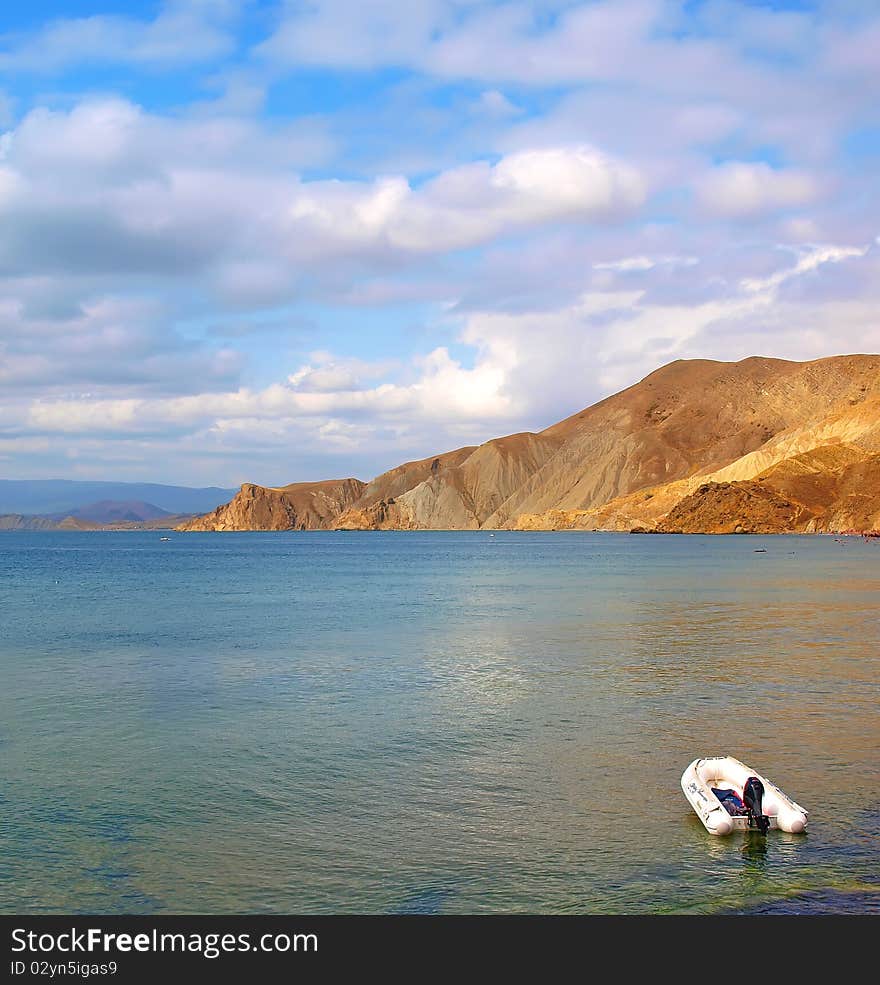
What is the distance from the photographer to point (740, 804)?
16609 mm

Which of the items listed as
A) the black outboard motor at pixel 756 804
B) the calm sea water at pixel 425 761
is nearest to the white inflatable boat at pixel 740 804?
the black outboard motor at pixel 756 804

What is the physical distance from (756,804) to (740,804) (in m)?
0.31

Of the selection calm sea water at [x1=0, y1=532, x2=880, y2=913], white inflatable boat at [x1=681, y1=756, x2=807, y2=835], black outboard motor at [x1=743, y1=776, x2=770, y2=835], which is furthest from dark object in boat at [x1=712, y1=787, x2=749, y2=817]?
calm sea water at [x1=0, y1=532, x2=880, y2=913]

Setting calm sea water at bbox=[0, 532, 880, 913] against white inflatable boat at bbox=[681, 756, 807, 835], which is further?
white inflatable boat at bbox=[681, 756, 807, 835]

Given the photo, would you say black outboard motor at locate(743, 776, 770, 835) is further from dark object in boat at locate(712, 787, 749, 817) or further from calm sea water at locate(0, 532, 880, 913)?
calm sea water at locate(0, 532, 880, 913)

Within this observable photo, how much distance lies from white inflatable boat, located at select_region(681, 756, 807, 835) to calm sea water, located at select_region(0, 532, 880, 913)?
0.30 meters

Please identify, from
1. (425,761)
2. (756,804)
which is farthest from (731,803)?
(425,761)

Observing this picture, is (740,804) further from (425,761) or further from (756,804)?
(425,761)

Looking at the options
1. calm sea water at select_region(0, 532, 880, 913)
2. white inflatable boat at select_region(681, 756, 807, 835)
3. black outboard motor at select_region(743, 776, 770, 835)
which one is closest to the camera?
calm sea water at select_region(0, 532, 880, 913)

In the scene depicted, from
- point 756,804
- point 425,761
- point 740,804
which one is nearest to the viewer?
point 756,804

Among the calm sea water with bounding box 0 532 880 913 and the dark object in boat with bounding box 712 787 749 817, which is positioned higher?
the dark object in boat with bounding box 712 787 749 817

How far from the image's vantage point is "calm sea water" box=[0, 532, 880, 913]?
46.7 ft

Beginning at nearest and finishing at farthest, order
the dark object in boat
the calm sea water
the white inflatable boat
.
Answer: the calm sea water, the white inflatable boat, the dark object in boat
